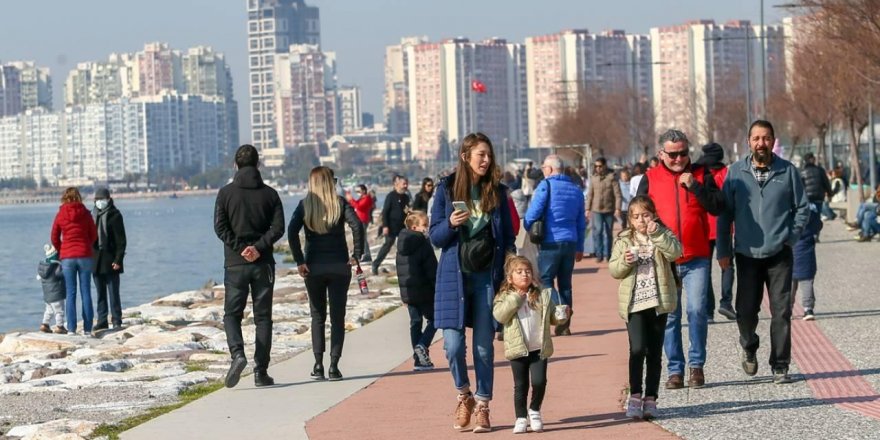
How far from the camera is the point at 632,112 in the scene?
119812 millimetres

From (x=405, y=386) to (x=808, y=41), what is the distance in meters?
40.2

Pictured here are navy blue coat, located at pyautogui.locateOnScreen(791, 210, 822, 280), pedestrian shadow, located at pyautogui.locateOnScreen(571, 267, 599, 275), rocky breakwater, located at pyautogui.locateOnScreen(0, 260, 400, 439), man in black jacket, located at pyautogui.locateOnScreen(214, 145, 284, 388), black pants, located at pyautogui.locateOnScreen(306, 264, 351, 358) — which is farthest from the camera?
pedestrian shadow, located at pyautogui.locateOnScreen(571, 267, 599, 275)

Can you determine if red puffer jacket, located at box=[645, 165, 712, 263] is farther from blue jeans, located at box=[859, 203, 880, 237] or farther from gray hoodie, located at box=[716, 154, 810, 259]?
blue jeans, located at box=[859, 203, 880, 237]

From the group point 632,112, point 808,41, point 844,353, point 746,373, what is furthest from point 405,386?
point 632,112

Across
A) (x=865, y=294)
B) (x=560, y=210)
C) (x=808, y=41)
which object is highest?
(x=808, y=41)

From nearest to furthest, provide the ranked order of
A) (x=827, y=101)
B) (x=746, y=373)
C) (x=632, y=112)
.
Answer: (x=746, y=373) < (x=827, y=101) < (x=632, y=112)

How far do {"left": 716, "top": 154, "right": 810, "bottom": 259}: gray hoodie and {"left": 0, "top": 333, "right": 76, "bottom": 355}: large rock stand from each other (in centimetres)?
989

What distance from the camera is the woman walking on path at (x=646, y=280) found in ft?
35.7

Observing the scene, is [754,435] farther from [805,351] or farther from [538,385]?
[805,351]

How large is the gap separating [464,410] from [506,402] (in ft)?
4.76

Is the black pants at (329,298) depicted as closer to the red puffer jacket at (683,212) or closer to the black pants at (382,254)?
the red puffer jacket at (683,212)

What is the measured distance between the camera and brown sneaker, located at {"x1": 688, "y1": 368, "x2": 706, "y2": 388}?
12047 millimetres

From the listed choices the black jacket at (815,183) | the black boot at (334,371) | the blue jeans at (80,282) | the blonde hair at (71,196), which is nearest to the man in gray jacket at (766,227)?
the black boot at (334,371)

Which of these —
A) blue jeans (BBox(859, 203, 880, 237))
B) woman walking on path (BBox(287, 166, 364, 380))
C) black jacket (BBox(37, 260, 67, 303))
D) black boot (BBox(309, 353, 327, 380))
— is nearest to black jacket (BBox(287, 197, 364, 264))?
woman walking on path (BBox(287, 166, 364, 380))
